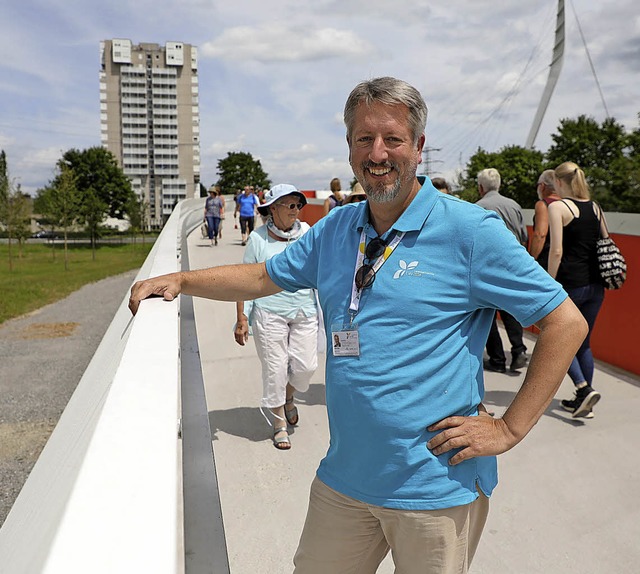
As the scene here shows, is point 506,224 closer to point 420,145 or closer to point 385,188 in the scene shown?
point 420,145

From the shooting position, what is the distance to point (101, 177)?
71.8 metres

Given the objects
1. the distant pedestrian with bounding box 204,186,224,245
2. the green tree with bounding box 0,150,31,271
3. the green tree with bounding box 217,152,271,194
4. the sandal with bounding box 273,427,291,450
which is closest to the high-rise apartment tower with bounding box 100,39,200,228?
the green tree with bounding box 217,152,271,194

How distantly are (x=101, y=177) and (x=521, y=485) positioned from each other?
73.2 m

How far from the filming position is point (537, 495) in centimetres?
406

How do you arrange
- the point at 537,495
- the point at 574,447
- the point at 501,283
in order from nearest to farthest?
the point at 501,283, the point at 537,495, the point at 574,447

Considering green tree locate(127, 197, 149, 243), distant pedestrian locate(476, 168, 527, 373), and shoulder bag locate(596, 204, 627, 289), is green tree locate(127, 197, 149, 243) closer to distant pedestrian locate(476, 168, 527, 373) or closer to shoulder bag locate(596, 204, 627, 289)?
distant pedestrian locate(476, 168, 527, 373)

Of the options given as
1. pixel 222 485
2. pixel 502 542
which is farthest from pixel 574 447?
pixel 222 485

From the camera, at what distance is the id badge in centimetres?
201

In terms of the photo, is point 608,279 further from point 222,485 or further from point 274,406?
point 222,485

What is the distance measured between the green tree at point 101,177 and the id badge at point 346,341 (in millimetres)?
70591

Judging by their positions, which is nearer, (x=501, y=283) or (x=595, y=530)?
(x=501, y=283)

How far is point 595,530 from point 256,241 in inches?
117

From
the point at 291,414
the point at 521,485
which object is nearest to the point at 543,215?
the point at 521,485

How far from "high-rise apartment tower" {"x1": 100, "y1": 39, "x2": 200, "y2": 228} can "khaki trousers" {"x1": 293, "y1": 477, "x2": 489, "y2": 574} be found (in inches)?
5094
